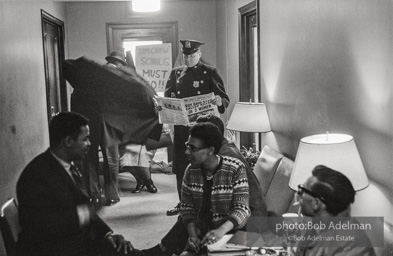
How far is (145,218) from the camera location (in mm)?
4809

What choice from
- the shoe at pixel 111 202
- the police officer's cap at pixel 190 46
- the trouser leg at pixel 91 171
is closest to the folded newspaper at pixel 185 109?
the police officer's cap at pixel 190 46

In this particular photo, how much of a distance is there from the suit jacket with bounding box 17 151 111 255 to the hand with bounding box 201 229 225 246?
0.57 metres

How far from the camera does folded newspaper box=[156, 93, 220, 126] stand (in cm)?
434

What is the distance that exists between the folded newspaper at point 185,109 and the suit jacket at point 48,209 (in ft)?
6.73

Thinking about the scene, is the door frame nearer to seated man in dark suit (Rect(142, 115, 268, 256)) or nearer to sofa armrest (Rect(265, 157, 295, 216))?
sofa armrest (Rect(265, 157, 295, 216))

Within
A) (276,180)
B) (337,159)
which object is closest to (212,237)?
(337,159)

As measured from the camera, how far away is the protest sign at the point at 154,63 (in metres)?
5.87

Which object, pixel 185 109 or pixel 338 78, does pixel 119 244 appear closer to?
pixel 338 78

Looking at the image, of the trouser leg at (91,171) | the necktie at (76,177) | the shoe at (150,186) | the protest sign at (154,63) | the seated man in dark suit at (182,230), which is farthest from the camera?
the protest sign at (154,63)

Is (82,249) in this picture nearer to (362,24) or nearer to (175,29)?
(362,24)

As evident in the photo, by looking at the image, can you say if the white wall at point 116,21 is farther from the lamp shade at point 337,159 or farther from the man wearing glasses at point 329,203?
the man wearing glasses at point 329,203

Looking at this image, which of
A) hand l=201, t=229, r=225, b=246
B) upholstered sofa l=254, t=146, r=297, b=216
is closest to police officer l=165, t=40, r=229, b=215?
upholstered sofa l=254, t=146, r=297, b=216

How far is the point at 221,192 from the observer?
8.50 ft

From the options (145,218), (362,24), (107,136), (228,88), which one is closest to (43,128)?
(107,136)
